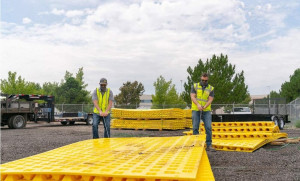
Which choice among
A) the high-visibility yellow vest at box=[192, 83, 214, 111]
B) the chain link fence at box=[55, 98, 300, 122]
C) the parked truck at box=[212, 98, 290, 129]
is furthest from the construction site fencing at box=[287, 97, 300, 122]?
the high-visibility yellow vest at box=[192, 83, 214, 111]

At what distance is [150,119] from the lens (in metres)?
17.8

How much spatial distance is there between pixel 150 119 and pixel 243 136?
8.78 m

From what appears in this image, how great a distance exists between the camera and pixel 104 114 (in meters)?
7.71

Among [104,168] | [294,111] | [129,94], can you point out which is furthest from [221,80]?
[104,168]

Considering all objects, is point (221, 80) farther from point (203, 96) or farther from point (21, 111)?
point (203, 96)

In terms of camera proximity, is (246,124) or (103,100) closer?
(103,100)

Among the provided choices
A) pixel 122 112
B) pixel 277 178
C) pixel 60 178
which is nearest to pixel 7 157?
pixel 60 178

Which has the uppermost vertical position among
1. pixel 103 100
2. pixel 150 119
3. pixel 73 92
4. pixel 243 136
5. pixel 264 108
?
pixel 73 92

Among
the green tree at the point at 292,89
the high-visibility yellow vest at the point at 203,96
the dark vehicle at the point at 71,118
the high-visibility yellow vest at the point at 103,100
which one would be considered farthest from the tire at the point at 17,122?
the green tree at the point at 292,89

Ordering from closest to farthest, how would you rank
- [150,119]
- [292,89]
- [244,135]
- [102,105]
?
[102,105], [244,135], [150,119], [292,89]

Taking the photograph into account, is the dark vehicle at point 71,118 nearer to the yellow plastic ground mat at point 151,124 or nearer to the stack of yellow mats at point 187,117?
the yellow plastic ground mat at point 151,124

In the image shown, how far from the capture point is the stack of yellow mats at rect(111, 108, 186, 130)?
17234 millimetres

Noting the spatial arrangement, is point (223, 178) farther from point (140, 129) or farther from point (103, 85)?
point (140, 129)

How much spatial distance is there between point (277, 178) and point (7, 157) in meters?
6.10
